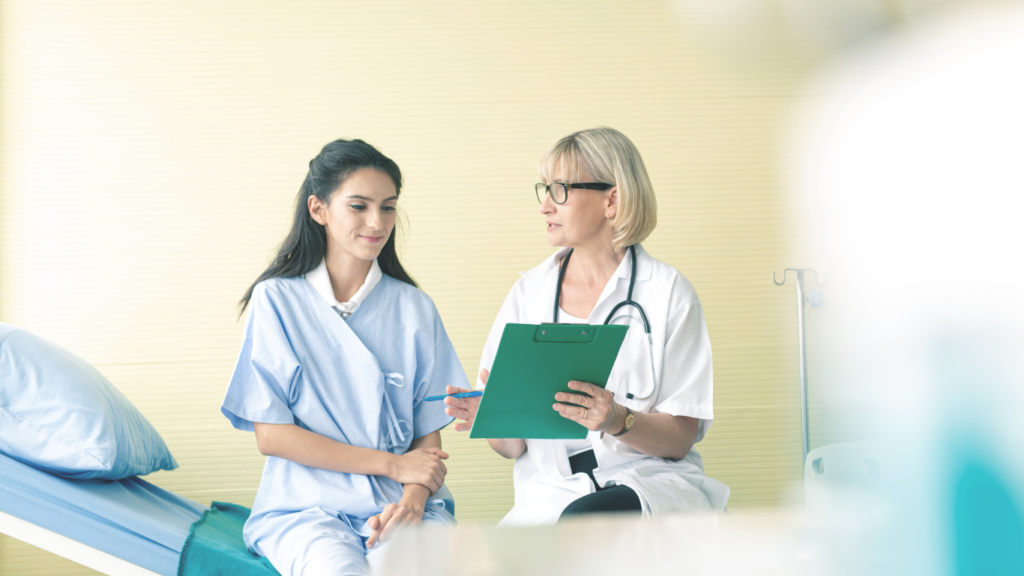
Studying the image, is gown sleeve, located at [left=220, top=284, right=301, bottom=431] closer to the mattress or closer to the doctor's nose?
the mattress

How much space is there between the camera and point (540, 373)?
50.4 inches

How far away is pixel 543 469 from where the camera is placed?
1.59 meters

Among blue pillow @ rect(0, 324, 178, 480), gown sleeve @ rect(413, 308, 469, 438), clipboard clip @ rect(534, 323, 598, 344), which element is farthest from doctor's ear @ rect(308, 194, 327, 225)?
clipboard clip @ rect(534, 323, 598, 344)

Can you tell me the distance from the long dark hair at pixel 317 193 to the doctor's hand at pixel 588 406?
2.20ft

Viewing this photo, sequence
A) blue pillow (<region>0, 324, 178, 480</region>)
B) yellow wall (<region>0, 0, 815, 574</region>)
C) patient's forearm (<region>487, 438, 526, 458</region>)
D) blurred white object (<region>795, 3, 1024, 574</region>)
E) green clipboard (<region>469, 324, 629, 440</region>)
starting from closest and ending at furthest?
blurred white object (<region>795, 3, 1024, 574</region>) → green clipboard (<region>469, 324, 629, 440</region>) → blue pillow (<region>0, 324, 178, 480</region>) → patient's forearm (<region>487, 438, 526, 458</region>) → yellow wall (<region>0, 0, 815, 574</region>)

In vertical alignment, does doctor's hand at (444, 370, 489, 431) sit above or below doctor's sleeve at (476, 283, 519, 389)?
below

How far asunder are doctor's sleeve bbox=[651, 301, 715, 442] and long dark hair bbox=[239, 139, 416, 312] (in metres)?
0.72

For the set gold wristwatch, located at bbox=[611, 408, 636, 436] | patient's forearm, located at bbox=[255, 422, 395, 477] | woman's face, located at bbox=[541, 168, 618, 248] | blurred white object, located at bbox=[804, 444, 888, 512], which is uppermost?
woman's face, located at bbox=[541, 168, 618, 248]

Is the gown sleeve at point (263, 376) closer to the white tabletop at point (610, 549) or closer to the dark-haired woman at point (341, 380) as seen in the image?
the dark-haired woman at point (341, 380)

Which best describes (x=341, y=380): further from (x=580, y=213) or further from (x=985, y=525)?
(x=985, y=525)

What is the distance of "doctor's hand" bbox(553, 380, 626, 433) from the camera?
133cm

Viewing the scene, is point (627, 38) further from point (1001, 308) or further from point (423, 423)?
point (1001, 308)

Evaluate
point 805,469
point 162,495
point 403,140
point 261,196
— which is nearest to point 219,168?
point 261,196

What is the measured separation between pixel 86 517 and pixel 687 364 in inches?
50.0
